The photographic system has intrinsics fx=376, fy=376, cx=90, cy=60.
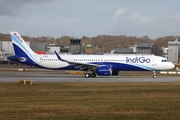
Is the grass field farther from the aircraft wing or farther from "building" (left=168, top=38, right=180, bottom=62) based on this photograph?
"building" (left=168, top=38, right=180, bottom=62)

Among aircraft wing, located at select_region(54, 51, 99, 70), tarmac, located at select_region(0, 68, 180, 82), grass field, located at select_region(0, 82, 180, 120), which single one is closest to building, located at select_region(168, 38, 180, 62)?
tarmac, located at select_region(0, 68, 180, 82)

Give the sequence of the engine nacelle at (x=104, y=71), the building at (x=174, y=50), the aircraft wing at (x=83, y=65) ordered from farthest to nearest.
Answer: the building at (x=174, y=50), the aircraft wing at (x=83, y=65), the engine nacelle at (x=104, y=71)

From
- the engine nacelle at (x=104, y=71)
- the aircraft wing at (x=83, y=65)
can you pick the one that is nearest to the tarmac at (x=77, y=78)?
the engine nacelle at (x=104, y=71)

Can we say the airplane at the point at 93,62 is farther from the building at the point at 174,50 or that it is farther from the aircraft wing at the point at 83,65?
the building at the point at 174,50

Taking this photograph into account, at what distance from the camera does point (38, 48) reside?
483 ft

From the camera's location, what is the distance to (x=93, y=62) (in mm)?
52344

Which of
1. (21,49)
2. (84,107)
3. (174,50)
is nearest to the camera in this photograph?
(84,107)

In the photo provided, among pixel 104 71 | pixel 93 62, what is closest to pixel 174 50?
pixel 93 62

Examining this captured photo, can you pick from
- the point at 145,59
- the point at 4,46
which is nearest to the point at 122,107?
the point at 145,59

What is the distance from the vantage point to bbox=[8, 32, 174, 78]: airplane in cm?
5096

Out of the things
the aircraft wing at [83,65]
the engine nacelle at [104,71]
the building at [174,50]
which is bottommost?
the engine nacelle at [104,71]

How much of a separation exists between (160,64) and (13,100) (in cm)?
3262

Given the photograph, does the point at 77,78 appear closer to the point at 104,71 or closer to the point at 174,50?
the point at 104,71

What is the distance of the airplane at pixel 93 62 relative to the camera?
167 feet
